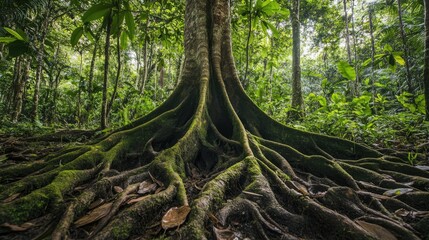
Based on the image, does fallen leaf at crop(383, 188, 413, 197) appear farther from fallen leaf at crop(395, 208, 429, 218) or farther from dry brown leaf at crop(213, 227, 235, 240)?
dry brown leaf at crop(213, 227, 235, 240)

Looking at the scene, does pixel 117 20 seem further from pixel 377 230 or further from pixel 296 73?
pixel 296 73

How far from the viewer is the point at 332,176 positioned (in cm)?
246

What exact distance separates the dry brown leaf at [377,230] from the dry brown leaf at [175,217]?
3.80 ft

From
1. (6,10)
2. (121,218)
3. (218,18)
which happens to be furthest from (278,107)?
(6,10)

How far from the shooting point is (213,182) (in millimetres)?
1851

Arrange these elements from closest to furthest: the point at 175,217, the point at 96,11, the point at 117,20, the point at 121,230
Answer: the point at 121,230 → the point at 175,217 → the point at 96,11 → the point at 117,20

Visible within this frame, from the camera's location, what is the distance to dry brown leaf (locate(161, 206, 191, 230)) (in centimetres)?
139

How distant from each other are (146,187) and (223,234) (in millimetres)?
831

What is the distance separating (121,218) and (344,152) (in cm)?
280

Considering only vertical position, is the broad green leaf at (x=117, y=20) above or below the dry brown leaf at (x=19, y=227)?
above

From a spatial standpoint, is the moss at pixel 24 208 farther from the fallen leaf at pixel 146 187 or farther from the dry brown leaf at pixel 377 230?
the dry brown leaf at pixel 377 230

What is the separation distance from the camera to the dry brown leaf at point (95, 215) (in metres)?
1.48

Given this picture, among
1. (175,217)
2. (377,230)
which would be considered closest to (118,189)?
(175,217)

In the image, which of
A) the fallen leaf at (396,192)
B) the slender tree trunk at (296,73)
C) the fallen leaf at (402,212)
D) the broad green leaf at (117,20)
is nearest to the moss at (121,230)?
the fallen leaf at (402,212)
